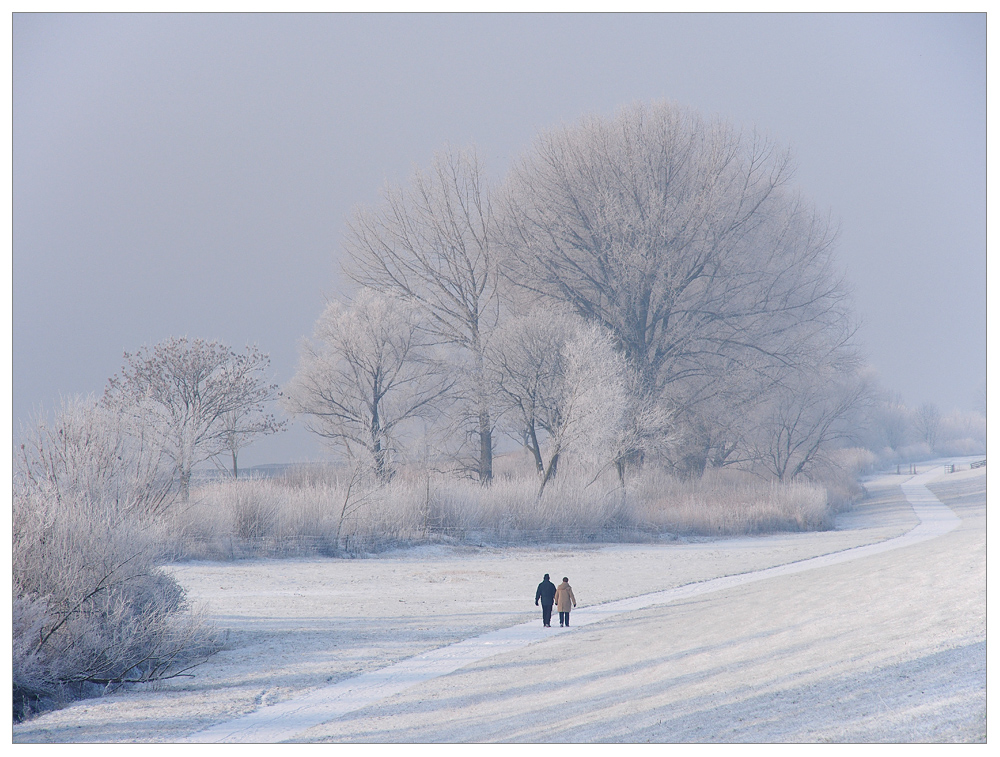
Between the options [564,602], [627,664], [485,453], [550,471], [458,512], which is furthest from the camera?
[485,453]

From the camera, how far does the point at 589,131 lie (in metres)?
31.7

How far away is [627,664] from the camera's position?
8.64 meters

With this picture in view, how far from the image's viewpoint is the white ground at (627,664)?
6027 mm

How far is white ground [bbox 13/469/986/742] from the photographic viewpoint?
6027mm

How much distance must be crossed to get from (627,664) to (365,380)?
70.5 feet

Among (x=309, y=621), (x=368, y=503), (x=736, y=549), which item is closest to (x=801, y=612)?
(x=309, y=621)

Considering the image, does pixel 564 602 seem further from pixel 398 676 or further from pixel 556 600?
pixel 398 676

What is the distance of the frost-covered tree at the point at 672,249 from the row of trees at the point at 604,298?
0.07 meters

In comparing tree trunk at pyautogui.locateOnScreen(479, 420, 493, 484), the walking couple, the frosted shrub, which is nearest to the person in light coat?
the walking couple

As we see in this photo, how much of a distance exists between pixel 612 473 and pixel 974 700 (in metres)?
23.6

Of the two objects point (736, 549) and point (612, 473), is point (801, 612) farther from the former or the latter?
point (612, 473)

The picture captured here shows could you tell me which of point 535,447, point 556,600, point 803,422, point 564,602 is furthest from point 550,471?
point 564,602

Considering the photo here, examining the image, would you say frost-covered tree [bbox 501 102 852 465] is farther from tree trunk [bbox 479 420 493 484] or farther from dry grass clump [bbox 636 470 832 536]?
tree trunk [bbox 479 420 493 484]

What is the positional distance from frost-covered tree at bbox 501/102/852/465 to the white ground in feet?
59.4
